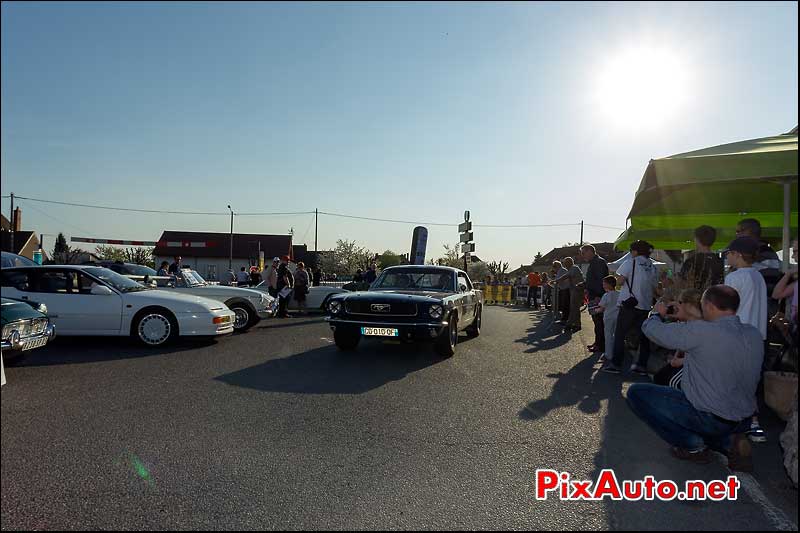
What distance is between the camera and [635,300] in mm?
7223

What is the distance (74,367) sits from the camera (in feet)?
23.3

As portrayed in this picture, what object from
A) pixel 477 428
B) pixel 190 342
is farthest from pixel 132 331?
pixel 477 428

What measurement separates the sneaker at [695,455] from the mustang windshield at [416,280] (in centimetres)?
586

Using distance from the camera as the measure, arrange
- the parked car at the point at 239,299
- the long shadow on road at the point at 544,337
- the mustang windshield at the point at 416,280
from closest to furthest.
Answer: the mustang windshield at the point at 416,280 → the long shadow on road at the point at 544,337 → the parked car at the point at 239,299

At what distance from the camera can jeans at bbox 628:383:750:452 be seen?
3.67m

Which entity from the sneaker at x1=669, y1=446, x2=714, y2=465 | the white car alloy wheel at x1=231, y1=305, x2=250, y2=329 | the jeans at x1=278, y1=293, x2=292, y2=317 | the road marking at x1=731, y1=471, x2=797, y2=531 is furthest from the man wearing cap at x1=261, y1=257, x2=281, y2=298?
the road marking at x1=731, y1=471, x2=797, y2=531

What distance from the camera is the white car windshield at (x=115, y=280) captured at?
9078 mm

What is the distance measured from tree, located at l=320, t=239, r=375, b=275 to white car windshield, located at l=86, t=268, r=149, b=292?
2190 inches

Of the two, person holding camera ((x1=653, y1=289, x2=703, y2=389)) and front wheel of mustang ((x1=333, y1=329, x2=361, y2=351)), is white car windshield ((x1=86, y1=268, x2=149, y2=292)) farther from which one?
person holding camera ((x1=653, y1=289, x2=703, y2=389))

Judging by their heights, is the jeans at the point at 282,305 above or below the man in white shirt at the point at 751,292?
below

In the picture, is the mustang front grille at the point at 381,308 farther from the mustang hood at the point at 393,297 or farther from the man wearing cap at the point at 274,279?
the man wearing cap at the point at 274,279

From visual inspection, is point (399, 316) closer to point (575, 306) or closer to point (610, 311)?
point (610, 311)

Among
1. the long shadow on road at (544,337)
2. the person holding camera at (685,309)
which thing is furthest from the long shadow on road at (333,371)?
the person holding camera at (685,309)

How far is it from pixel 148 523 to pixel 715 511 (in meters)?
3.14
